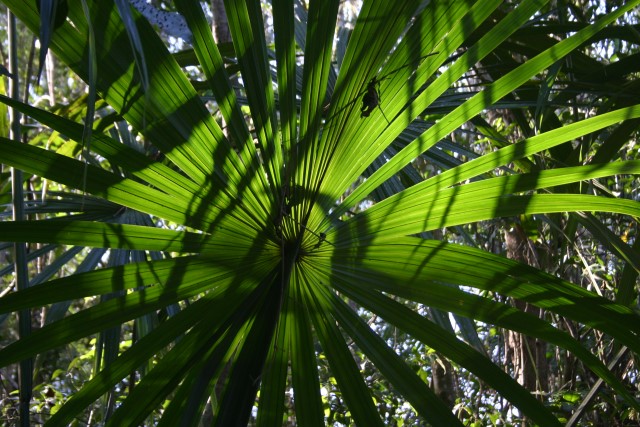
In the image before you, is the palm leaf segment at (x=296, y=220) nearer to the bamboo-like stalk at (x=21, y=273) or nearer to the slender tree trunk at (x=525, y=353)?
the bamboo-like stalk at (x=21, y=273)

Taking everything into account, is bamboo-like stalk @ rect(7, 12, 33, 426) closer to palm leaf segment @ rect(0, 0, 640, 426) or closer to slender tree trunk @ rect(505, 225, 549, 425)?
palm leaf segment @ rect(0, 0, 640, 426)

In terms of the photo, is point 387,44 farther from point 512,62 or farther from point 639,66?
point 639,66

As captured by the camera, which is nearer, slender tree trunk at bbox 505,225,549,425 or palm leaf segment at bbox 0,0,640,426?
palm leaf segment at bbox 0,0,640,426

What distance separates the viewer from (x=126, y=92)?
1.18m

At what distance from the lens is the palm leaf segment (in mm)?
1231

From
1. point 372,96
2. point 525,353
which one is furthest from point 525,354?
point 372,96

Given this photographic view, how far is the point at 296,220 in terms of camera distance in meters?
1.44

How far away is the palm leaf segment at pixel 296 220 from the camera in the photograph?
1.23 metres

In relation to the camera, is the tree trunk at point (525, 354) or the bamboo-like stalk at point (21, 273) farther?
the tree trunk at point (525, 354)

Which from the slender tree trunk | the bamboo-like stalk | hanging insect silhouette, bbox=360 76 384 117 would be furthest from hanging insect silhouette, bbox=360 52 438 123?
the slender tree trunk

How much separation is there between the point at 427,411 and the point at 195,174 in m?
0.66

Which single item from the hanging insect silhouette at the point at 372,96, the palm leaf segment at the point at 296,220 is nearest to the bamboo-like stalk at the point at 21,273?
the palm leaf segment at the point at 296,220

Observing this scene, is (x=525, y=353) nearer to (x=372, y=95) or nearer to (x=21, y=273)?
(x=372, y=95)

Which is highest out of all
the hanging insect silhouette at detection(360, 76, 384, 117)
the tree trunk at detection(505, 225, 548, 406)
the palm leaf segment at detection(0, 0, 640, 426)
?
the hanging insect silhouette at detection(360, 76, 384, 117)
